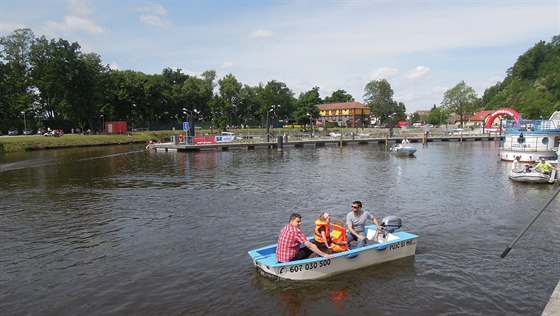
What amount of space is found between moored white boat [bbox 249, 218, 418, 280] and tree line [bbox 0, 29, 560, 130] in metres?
56.7

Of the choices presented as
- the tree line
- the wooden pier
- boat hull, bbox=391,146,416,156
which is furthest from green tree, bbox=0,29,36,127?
boat hull, bbox=391,146,416,156

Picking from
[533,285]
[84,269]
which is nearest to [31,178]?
[84,269]

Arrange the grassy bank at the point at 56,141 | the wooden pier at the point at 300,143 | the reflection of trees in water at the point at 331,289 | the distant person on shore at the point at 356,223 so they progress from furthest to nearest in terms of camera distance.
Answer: the wooden pier at the point at 300,143, the grassy bank at the point at 56,141, the distant person on shore at the point at 356,223, the reflection of trees in water at the point at 331,289

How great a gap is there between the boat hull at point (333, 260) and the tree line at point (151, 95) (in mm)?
56858

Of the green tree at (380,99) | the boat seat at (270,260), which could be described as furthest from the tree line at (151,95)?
the boat seat at (270,260)

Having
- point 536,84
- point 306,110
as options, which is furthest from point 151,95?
point 536,84

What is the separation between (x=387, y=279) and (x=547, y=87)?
468ft

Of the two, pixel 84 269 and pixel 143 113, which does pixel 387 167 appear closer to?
pixel 84 269

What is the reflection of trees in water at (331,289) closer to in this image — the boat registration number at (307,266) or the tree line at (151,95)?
the boat registration number at (307,266)

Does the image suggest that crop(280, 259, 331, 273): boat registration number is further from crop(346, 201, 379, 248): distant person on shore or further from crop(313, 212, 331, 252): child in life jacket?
crop(346, 201, 379, 248): distant person on shore

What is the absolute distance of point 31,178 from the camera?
32.8 metres

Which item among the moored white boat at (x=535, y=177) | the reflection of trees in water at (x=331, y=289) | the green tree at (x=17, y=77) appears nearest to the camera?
the reflection of trees in water at (x=331, y=289)

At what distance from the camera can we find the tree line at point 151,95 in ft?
260

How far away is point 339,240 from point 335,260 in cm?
76
